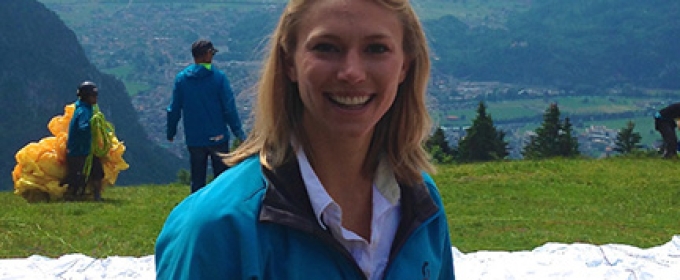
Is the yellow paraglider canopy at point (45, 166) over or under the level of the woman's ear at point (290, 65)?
under

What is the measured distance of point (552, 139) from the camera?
1672cm

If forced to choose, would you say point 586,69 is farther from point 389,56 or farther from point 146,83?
point 389,56

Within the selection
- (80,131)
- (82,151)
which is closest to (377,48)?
(80,131)

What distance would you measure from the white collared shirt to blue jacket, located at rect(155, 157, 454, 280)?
22 mm

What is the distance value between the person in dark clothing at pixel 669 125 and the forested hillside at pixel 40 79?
2477 centimetres

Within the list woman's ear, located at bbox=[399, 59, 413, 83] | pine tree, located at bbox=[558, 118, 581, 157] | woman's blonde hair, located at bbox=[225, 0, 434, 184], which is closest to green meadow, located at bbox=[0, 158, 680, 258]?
pine tree, located at bbox=[558, 118, 581, 157]

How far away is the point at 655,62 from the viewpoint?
244 ft

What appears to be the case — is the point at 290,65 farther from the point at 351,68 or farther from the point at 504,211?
the point at 504,211

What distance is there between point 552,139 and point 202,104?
10.3 metres

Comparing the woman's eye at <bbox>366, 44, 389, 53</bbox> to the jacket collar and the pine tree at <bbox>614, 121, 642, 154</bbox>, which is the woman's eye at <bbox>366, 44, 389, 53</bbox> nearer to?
the jacket collar

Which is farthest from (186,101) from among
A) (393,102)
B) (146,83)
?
(146,83)

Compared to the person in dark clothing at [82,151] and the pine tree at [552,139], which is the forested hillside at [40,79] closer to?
the pine tree at [552,139]

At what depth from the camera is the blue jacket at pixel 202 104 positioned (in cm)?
791

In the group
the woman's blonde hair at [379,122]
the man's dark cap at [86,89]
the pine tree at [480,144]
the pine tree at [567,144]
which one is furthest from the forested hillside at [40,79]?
the woman's blonde hair at [379,122]
